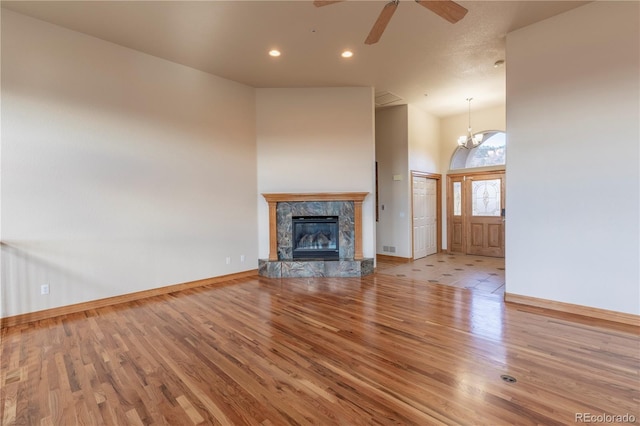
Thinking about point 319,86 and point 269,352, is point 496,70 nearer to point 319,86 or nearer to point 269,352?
point 319,86

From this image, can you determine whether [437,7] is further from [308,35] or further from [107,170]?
[107,170]

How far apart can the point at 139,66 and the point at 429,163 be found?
6.45 metres

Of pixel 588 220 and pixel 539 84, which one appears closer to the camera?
pixel 588 220

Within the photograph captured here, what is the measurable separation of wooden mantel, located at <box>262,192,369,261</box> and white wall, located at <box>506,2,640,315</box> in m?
2.41

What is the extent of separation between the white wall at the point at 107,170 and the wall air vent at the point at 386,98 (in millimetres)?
2856

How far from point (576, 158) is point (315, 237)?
4079 mm

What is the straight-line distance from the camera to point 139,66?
4309mm

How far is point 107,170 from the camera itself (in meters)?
4.02

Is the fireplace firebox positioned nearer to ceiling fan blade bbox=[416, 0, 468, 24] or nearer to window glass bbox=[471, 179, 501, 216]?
ceiling fan blade bbox=[416, 0, 468, 24]

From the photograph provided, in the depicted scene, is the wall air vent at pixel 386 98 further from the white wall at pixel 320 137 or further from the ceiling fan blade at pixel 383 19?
the ceiling fan blade at pixel 383 19

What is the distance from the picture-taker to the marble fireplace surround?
18.0 feet

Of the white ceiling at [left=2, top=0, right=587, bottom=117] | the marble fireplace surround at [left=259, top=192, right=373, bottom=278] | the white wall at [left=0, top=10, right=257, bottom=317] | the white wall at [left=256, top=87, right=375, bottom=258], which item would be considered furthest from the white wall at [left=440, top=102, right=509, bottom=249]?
the white wall at [left=0, top=10, right=257, bottom=317]

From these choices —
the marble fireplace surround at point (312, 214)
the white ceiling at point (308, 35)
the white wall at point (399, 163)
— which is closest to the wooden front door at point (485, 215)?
the white wall at point (399, 163)

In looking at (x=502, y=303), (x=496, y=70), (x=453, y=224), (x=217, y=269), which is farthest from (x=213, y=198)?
(x=453, y=224)
